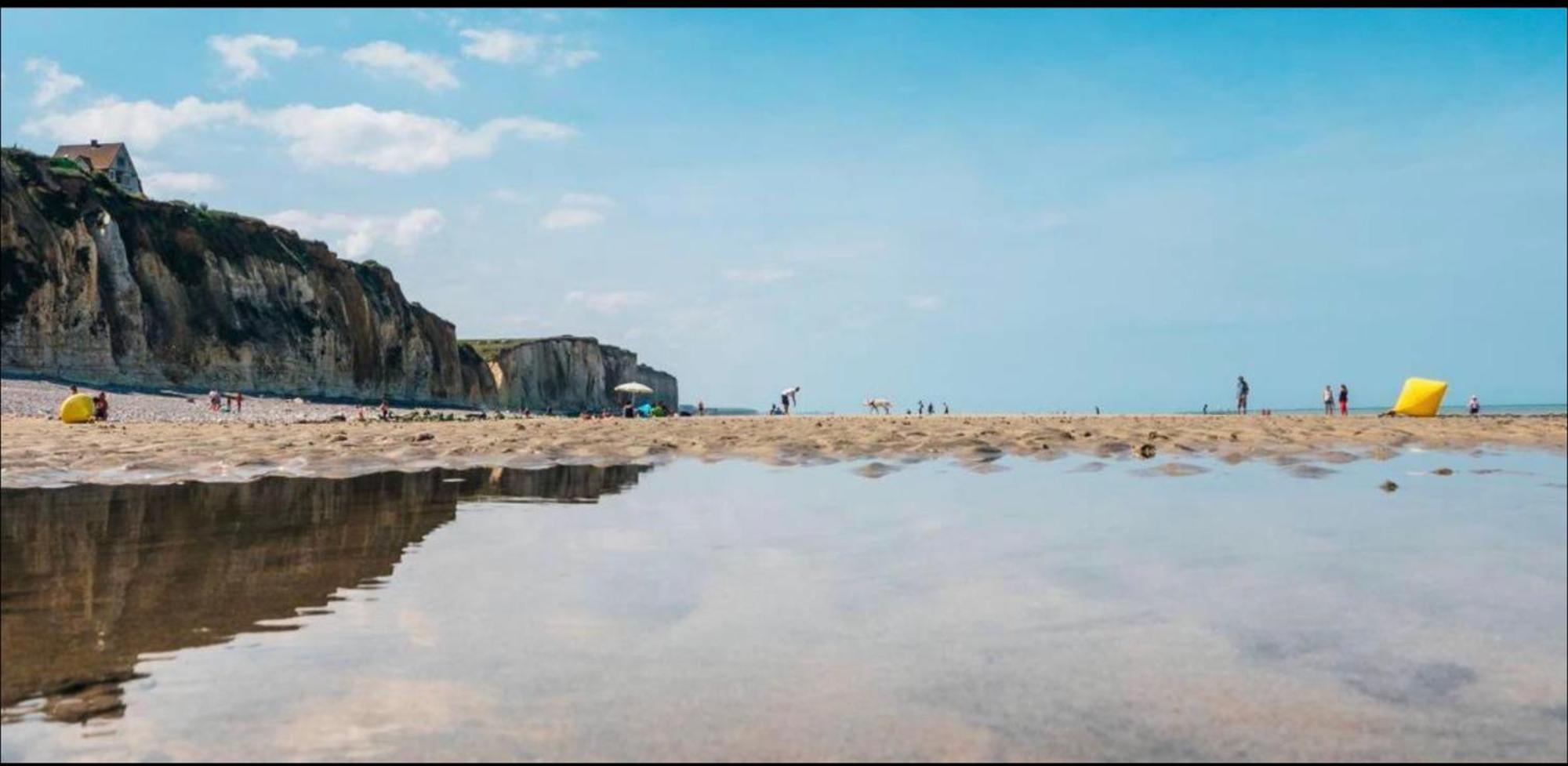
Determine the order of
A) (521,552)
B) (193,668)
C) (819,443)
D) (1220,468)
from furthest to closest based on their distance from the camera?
1. (819,443)
2. (1220,468)
3. (521,552)
4. (193,668)

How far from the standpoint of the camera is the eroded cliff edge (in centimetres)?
4359

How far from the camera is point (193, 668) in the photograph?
158 inches

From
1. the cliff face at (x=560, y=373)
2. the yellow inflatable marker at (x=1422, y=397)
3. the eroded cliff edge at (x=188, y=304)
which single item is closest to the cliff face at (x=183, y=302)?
the eroded cliff edge at (x=188, y=304)

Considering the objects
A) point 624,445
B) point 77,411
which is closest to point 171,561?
point 624,445

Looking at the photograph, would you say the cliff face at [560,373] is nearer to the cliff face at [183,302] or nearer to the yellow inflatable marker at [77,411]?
the cliff face at [183,302]

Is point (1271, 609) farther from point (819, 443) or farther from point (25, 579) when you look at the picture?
point (819, 443)

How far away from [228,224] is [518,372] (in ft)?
118

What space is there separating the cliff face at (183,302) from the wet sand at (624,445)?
26221mm

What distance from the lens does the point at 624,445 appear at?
1848 cm

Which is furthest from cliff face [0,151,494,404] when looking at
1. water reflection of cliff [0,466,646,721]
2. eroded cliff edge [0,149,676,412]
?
water reflection of cliff [0,466,646,721]

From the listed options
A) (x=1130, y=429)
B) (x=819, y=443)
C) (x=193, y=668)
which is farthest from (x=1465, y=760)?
(x=1130, y=429)

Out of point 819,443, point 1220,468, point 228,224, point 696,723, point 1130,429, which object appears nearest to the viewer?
point 696,723

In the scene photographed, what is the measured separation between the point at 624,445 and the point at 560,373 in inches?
3340

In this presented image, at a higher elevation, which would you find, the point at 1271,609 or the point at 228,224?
the point at 228,224
